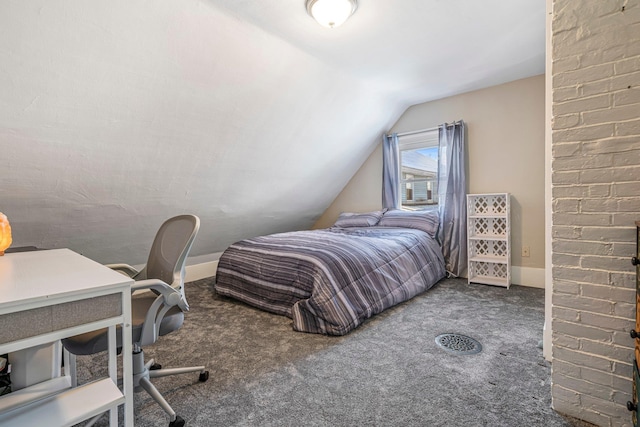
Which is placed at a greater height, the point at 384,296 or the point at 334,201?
the point at 334,201

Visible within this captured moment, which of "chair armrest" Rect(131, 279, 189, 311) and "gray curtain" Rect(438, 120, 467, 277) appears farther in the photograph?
"gray curtain" Rect(438, 120, 467, 277)

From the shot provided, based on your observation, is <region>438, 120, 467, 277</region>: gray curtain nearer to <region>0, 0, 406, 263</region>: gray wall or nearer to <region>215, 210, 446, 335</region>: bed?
<region>215, 210, 446, 335</region>: bed

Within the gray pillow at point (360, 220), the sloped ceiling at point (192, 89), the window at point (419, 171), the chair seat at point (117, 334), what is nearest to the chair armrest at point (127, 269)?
the chair seat at point (117, 334)

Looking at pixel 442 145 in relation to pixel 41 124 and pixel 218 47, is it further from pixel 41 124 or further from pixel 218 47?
pixel 41 124

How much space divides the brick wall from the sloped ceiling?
106cm

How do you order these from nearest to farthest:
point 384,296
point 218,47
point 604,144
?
point 604,144 < point 218,47 < point 384,296

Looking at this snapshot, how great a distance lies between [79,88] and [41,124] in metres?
0.33

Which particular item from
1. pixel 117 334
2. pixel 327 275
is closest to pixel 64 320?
pixel 117 334

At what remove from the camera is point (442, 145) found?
367cm

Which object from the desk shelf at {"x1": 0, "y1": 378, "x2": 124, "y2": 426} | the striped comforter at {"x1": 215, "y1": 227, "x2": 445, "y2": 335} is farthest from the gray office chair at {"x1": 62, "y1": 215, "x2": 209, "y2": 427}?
the striped comforter at {"x1": 215, "y1": 227, "x2": 445, "y2": 335}

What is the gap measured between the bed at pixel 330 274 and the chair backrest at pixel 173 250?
988 mm

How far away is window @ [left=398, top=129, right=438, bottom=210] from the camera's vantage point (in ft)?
13.2

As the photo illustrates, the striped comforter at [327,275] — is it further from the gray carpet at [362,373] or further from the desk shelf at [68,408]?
the desk shelf at [68,408]

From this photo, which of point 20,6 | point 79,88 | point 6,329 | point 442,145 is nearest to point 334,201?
point 442,145
